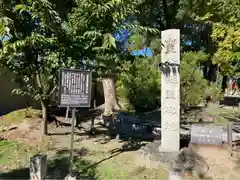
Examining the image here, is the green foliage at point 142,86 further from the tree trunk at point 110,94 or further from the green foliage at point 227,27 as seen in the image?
the green foliage at point 227,27

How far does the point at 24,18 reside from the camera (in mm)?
6500

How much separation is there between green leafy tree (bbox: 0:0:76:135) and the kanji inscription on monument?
47.5 inches

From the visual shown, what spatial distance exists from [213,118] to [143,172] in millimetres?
9725

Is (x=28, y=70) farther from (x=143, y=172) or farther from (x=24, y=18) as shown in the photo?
(x=143, y=172)

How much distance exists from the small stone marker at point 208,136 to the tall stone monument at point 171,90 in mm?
522

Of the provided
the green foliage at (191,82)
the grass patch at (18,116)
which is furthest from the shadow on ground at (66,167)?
the green foliage at (191,82)

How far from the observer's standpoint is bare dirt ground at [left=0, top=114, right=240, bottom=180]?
6094 millimetres

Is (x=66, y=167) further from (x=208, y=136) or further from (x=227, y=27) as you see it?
(x=227, y=27)

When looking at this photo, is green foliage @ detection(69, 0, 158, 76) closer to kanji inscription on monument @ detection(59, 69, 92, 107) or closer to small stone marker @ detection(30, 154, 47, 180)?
kanji inscription on monument @ detection(59, 69, 92, 107)

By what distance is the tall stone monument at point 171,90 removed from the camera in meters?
7.16

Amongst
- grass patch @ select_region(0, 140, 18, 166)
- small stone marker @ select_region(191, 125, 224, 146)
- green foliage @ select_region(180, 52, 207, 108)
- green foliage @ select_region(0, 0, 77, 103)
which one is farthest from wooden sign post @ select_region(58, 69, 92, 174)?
green foliage @ select_region(180, 52, 207, 108)

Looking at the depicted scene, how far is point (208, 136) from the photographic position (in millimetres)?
7340

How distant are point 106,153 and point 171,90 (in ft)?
7.50

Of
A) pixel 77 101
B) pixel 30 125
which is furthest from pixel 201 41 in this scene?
pixel 77 101
